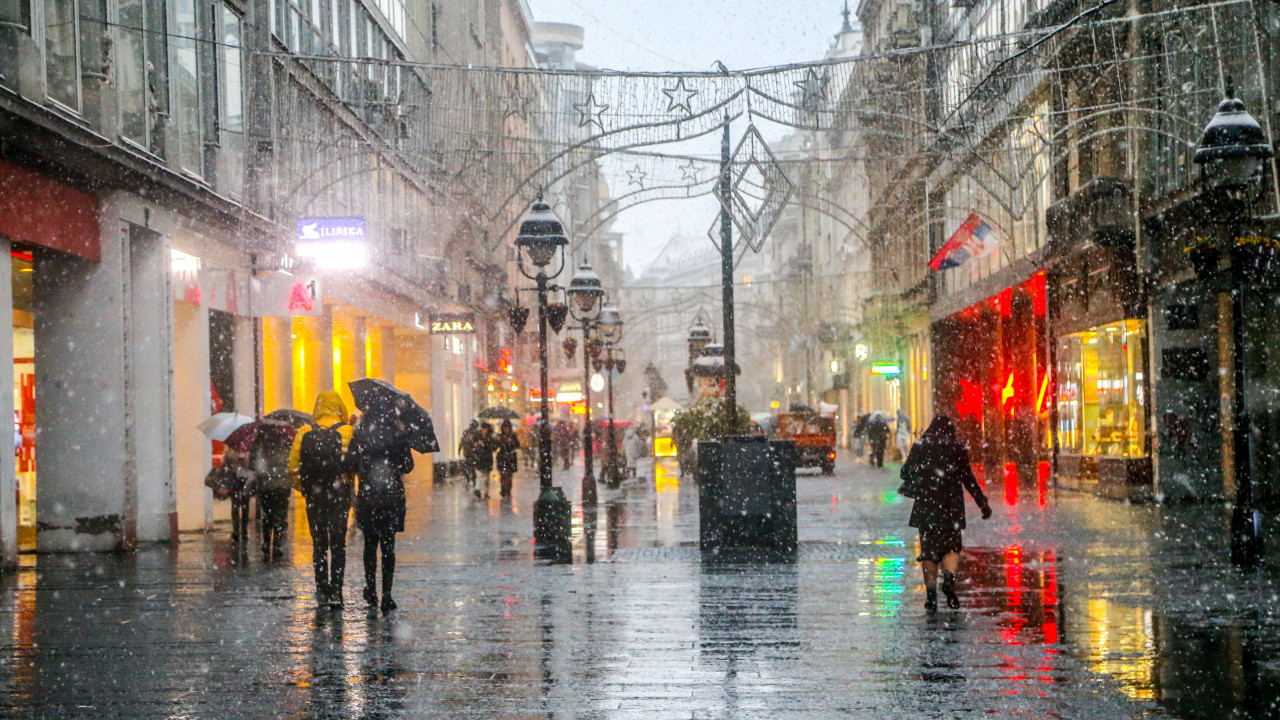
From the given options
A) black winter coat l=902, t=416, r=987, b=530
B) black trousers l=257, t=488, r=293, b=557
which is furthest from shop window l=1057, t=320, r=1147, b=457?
black trousers l=257, t=488, r=293, b=557

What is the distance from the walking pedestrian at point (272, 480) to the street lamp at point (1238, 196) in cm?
1062

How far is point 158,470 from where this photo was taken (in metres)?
20.4

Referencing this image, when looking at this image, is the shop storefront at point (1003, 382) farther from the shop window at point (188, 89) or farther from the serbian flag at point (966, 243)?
the shop window at point (188, 89)

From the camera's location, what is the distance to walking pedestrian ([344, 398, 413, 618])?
39.1 feet

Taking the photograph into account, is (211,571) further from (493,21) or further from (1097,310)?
(493,21)

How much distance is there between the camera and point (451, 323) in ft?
133

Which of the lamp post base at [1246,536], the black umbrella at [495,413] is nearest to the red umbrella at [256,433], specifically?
the lamp post base at [1246,536]

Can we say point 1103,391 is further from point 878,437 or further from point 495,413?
point 878,437

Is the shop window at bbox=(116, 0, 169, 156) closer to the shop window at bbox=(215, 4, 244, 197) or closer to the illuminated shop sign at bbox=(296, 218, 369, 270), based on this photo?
the shop window at bbox=(215, 4, 244, 197)

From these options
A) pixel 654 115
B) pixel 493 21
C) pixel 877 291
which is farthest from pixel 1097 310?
pixel 493 21

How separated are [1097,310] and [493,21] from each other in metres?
36.6

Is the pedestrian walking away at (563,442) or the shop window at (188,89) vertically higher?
the shop window at (188,89)

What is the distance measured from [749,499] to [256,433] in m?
6.11

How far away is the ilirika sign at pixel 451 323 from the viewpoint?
40531 mm
